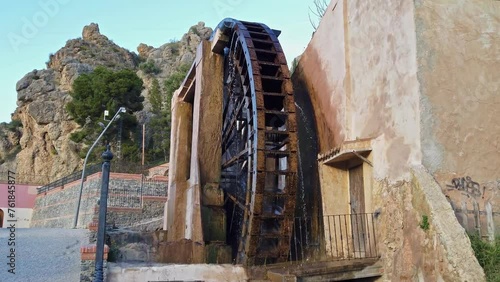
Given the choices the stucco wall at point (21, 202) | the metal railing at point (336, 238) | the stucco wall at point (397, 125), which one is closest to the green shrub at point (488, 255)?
the stucco wall at point (397, 125)

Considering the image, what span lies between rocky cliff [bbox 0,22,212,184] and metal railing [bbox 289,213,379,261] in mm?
33691

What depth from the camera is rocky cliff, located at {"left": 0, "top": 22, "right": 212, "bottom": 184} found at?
40438 mm

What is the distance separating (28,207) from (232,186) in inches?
1063

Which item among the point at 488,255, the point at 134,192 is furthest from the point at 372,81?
the point at 134,192

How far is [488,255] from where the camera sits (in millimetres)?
5160

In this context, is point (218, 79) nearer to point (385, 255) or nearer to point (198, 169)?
point (198, 169)

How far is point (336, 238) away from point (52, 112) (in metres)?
39.8

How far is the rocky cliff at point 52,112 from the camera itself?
1592 inches

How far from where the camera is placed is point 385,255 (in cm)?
620

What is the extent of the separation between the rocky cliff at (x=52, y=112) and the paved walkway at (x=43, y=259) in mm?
28756

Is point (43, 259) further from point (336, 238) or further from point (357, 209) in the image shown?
point (357, 209)

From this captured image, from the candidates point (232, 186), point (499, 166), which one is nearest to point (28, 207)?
point (232, 186)

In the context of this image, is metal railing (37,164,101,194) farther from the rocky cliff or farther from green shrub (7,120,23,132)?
green shrub (7,120,23,132)

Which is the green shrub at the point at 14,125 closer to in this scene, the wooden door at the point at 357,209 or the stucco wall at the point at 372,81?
the stucco wall at the point at 372,81
